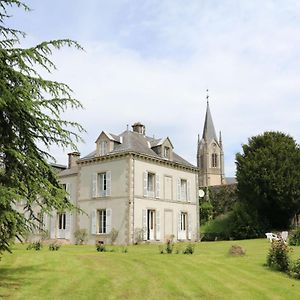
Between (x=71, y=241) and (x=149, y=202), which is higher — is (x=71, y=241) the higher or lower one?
the lower one

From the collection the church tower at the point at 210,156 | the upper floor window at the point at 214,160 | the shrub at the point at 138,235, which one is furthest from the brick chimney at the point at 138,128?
the upper floor window at the point at 214,160

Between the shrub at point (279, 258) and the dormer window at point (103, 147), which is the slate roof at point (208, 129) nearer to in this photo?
the dormer window at point (103, 147)

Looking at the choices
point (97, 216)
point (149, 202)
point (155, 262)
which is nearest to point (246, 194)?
point (149, 202)

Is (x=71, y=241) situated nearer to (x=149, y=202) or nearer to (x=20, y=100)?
(x=149, y=202)

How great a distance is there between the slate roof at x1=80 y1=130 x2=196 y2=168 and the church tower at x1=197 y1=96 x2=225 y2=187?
46.5 m

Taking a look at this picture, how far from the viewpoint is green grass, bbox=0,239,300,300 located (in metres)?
9.05

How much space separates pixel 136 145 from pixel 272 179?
9.62 metres

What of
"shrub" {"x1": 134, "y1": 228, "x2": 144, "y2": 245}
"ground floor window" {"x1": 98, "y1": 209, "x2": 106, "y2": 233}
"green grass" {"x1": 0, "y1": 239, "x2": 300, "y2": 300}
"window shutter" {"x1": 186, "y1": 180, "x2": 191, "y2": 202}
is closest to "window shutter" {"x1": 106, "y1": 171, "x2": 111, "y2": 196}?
"ground floor window" {"x1": 98, "y1": 209, "x2": 106, "y2": 233}

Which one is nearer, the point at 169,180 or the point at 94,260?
the point at 94,260

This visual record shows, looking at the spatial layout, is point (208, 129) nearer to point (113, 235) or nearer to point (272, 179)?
point (272, 179)

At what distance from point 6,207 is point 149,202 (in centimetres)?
1811

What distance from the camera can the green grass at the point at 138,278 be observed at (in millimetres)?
9047

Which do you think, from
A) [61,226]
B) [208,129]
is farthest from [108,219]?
[208,129]

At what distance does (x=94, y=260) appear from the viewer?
12875mm
